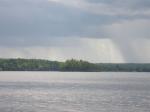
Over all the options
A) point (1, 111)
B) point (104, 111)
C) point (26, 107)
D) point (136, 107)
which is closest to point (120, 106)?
point (136, 107)

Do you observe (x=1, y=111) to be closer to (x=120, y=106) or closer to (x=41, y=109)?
(x=41, y=109)

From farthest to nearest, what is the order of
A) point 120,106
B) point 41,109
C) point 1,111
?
1. point 120,106
2. point 41,109
3. point 1,111

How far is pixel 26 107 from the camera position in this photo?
72.2 metres

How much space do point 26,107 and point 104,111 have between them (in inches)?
455

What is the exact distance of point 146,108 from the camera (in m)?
70.5

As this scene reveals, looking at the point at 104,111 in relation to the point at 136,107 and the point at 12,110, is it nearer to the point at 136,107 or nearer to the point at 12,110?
the point at 136,107

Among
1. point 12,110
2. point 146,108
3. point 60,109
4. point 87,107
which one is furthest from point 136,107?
point 12,110

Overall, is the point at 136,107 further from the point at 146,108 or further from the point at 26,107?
the point at 26,107

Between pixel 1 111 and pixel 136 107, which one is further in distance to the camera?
pixel 136 107

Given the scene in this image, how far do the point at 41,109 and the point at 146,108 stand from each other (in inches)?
549

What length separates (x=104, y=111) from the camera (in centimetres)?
6700

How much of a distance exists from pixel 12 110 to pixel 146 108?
17.8 meters

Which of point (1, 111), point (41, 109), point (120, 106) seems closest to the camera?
point (1, 111)

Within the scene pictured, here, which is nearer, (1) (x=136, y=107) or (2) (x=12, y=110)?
(2) (x=12, y=110)
